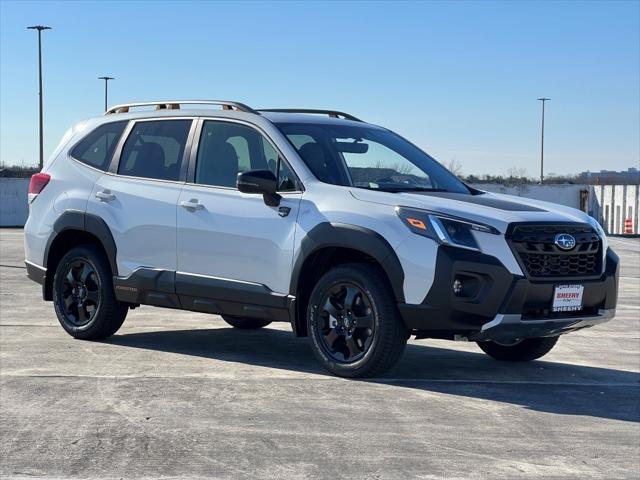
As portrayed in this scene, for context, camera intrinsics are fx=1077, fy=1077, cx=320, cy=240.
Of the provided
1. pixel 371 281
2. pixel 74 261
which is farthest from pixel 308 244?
pixel 74 261

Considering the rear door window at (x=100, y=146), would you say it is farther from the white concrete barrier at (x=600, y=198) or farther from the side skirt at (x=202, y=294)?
the white concrete barrier at (x=600, y=198)

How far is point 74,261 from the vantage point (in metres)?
9.16

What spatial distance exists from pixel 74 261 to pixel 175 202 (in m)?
1.32

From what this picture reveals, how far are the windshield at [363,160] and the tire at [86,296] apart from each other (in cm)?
210

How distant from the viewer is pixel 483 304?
686cm

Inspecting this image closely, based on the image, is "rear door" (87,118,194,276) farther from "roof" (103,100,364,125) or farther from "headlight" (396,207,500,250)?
"headlight" (396,207,500,250)

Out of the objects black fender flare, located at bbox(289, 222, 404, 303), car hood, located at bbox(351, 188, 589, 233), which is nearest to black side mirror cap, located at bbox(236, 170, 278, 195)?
black fender flare, located at bbox(289, 222, 404, 303)

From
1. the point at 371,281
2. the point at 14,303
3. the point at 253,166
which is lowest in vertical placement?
the point at 14,303

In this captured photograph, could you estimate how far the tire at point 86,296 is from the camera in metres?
8.94

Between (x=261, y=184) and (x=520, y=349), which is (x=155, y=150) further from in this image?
→ (x=520, y=349)

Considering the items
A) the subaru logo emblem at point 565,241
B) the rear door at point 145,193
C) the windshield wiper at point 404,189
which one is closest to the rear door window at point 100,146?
the rear door at point 145,193

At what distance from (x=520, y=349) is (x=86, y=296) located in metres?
3.64

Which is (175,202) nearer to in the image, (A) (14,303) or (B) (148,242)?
(B) (148,242)

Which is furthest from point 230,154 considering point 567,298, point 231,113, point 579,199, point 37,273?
point 579,199
